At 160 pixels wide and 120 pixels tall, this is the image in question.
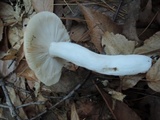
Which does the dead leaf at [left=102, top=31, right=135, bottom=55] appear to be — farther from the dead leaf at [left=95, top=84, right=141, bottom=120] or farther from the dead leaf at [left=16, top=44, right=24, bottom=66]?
the dead leaf at [left=16, top=44, right=24, bottom=66]

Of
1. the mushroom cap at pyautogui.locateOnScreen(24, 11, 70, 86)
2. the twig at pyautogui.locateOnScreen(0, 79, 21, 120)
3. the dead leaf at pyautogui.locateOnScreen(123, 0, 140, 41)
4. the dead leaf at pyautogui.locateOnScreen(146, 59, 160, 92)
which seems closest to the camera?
the mushroom cap at pyautogui.locateOnScreen(24, 11, 70, 86)

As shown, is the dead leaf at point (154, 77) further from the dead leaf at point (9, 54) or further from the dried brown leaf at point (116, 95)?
the dead leaf at point (9, 54)

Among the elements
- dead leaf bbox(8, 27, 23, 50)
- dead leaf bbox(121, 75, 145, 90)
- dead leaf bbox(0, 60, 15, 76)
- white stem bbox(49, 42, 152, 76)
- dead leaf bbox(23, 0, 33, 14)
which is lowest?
dead leaf bbox(0, 60, 15, 76)

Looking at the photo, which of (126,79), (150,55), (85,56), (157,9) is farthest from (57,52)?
(157,9)

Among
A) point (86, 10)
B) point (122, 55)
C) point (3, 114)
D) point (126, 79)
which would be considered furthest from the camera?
point (3, 114)

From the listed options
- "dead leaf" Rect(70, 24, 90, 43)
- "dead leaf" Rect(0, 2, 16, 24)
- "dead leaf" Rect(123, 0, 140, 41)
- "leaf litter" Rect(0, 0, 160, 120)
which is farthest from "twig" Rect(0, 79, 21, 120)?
"dead leaf" Rect(123, 0, 140, 41)

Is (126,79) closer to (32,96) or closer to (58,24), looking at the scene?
(58,24)

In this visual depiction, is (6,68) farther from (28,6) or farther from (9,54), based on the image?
(28,6)

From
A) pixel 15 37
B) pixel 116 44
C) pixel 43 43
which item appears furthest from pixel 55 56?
pixel 15 37

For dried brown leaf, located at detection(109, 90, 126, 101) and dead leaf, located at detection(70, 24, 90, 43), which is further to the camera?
dead leaf, located at detection(70, 24, 90, 43)
